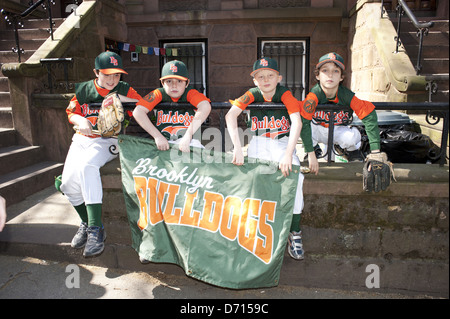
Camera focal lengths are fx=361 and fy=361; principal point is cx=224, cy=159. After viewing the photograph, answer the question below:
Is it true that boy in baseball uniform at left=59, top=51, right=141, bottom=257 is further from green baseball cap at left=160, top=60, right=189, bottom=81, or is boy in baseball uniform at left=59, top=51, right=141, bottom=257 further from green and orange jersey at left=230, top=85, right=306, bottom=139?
green and orange jersey at left=230, top=85, right=306, bottom=139

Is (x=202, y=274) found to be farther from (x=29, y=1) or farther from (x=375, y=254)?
(x=29, y=1)

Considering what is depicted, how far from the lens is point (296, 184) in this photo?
10.1 feet

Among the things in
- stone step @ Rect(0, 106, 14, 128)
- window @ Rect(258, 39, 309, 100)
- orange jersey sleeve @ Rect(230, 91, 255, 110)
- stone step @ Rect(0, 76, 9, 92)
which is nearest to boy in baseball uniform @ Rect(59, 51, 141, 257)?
orange jersey sleeve @ Rect(230, 91, 255, 110)

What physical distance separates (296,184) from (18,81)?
17.5 feet

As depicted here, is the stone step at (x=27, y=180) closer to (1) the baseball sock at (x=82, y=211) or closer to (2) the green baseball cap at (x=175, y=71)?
(1) the baseball sock at (x=82, y=211)

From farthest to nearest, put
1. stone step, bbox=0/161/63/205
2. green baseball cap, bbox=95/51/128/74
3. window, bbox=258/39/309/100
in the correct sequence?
window, bbox=258/39/309/100
stone step, bbox=0/161/63/205
green baseball cap, bbox=95/51/128/74

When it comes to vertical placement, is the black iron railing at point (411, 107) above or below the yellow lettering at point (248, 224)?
above

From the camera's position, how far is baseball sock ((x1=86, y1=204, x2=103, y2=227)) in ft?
11.0

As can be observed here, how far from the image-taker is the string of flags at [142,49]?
9.23 metres

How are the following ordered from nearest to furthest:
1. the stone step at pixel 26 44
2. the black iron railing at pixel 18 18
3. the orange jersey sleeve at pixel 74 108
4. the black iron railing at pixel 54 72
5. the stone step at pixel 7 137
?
the orange jersey sleeve at pixel 74 108 < the stone step at pixel 7 137 < the black iron railing at pixel 54 72 < the black iron railing at pixel 18 18 < the stone step at pixel 26 44

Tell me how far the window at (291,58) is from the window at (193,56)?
1.58m

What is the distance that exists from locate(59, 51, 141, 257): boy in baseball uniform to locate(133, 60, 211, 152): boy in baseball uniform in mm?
383

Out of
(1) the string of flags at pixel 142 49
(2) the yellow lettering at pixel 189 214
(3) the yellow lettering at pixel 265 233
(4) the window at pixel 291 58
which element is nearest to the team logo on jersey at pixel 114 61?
(2) the yellow lettering at pixel 189 214

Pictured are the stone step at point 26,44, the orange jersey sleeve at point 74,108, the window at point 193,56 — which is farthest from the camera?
the window at point 193,56
